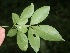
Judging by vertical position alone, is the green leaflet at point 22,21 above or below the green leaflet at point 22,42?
above

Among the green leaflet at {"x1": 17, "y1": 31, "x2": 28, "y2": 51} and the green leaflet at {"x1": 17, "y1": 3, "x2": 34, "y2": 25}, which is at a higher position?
the green leaflet at {"x1": 17, "y1": 3, "x2": 34, "y2": 25}

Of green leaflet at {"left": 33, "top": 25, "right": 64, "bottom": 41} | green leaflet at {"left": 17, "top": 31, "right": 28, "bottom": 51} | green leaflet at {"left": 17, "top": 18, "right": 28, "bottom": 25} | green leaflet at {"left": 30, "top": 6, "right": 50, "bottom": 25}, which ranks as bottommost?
green leaflet at {"left": 17, "top": 31, "right": 28, "bottom": 51}

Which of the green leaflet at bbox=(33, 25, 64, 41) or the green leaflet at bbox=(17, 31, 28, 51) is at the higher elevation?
the green leaflet at bbox=(33, 25, 64, 41)

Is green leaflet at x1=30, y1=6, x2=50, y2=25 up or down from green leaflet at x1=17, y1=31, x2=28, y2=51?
up

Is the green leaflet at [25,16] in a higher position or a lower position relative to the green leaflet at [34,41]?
higher

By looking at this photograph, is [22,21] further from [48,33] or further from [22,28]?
[48,33]

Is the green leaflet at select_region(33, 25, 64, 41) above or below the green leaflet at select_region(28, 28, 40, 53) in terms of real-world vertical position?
above

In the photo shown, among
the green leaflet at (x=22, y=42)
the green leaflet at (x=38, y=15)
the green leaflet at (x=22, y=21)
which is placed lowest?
the green leaflet at (x=22, y=42)

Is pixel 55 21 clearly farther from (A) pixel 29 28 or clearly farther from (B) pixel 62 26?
(A) pixel 29 28

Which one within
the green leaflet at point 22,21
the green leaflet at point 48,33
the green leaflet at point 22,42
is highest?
the green leaflet at point 22,21
